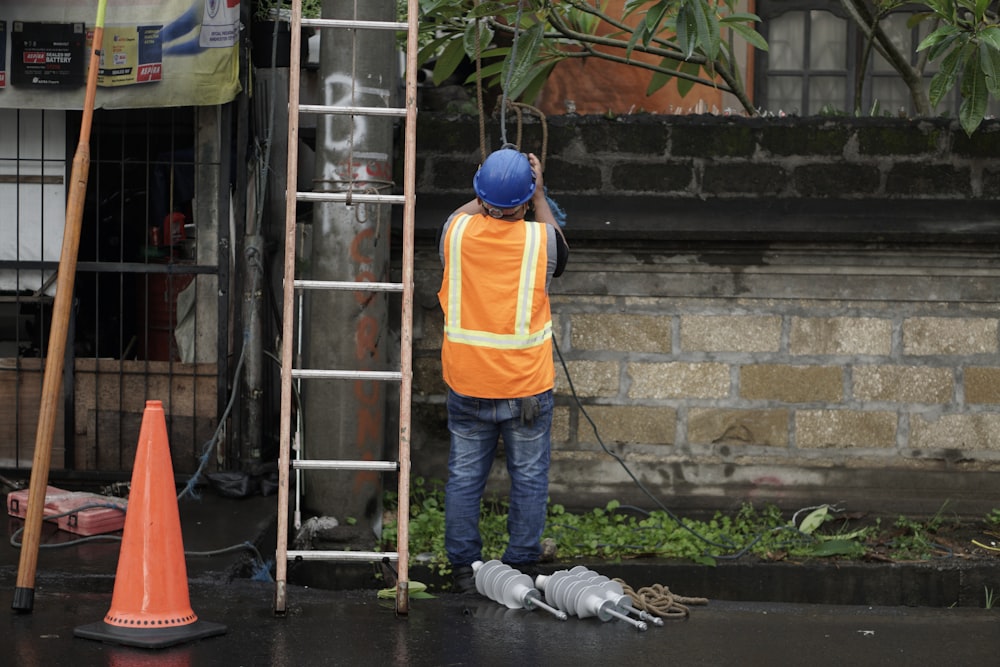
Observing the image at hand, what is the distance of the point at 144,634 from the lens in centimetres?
519

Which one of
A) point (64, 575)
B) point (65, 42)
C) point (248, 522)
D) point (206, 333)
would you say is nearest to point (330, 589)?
point (248, 522)

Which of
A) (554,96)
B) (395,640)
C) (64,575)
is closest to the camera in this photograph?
(395,640)

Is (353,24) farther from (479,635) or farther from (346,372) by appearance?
(479,635)

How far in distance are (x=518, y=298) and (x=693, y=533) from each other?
1720 mm

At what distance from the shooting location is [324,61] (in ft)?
22.2

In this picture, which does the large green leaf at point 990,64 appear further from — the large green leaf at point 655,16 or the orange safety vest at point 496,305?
the orange safety vest at point 496,305

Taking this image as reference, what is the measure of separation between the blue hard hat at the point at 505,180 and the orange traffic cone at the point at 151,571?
1.74m

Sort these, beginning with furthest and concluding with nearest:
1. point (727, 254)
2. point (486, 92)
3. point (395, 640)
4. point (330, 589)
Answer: point (486, 92)
point (727, 254)
point (330, 589)
point (395, 640)

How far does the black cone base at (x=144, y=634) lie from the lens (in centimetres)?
515

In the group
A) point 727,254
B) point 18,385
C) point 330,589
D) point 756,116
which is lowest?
point 330,589

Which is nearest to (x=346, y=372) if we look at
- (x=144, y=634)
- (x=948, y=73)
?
(x=144, y=634)

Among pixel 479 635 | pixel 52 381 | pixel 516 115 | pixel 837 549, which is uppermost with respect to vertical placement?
pixel 516 115

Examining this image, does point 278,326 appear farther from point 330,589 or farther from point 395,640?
point 395,640

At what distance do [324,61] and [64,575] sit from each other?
276cm
